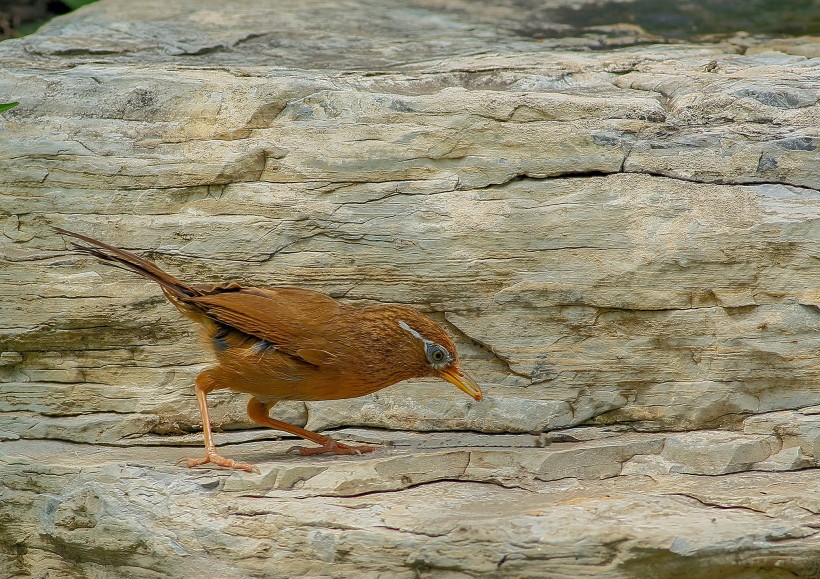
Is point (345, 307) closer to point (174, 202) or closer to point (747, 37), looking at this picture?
point (174, 202)

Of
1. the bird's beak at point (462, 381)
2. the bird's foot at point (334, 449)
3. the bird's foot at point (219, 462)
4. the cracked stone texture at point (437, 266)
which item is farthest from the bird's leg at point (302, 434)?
the bird's beak at point (462, 381)

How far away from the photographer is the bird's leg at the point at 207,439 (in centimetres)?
549

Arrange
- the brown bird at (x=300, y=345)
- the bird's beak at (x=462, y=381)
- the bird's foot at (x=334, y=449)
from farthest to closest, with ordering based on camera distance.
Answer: the bird's foot at (x=334, y=449)
the bird's beak at (x=462, y=381)
the brown bird at (x=300, y=345)

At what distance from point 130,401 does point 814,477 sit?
4.01m

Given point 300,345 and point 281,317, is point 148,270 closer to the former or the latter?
point 281,317

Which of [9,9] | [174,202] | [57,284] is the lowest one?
[57,284]

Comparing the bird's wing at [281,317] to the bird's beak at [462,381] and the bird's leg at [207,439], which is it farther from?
the bird's beak at [462,381]

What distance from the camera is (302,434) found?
593 centimetres

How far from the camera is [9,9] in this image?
1064 centimetres

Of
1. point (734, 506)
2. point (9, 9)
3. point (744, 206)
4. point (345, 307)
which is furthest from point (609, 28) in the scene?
point (9, 9)

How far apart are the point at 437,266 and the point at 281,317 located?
1.06 metres

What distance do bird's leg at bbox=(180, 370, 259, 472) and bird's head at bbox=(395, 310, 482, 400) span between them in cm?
110

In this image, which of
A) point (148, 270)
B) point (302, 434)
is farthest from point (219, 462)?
point (148, 270)

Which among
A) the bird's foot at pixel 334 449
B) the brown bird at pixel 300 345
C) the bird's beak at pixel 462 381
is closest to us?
the brown bird at pixel 300 345
